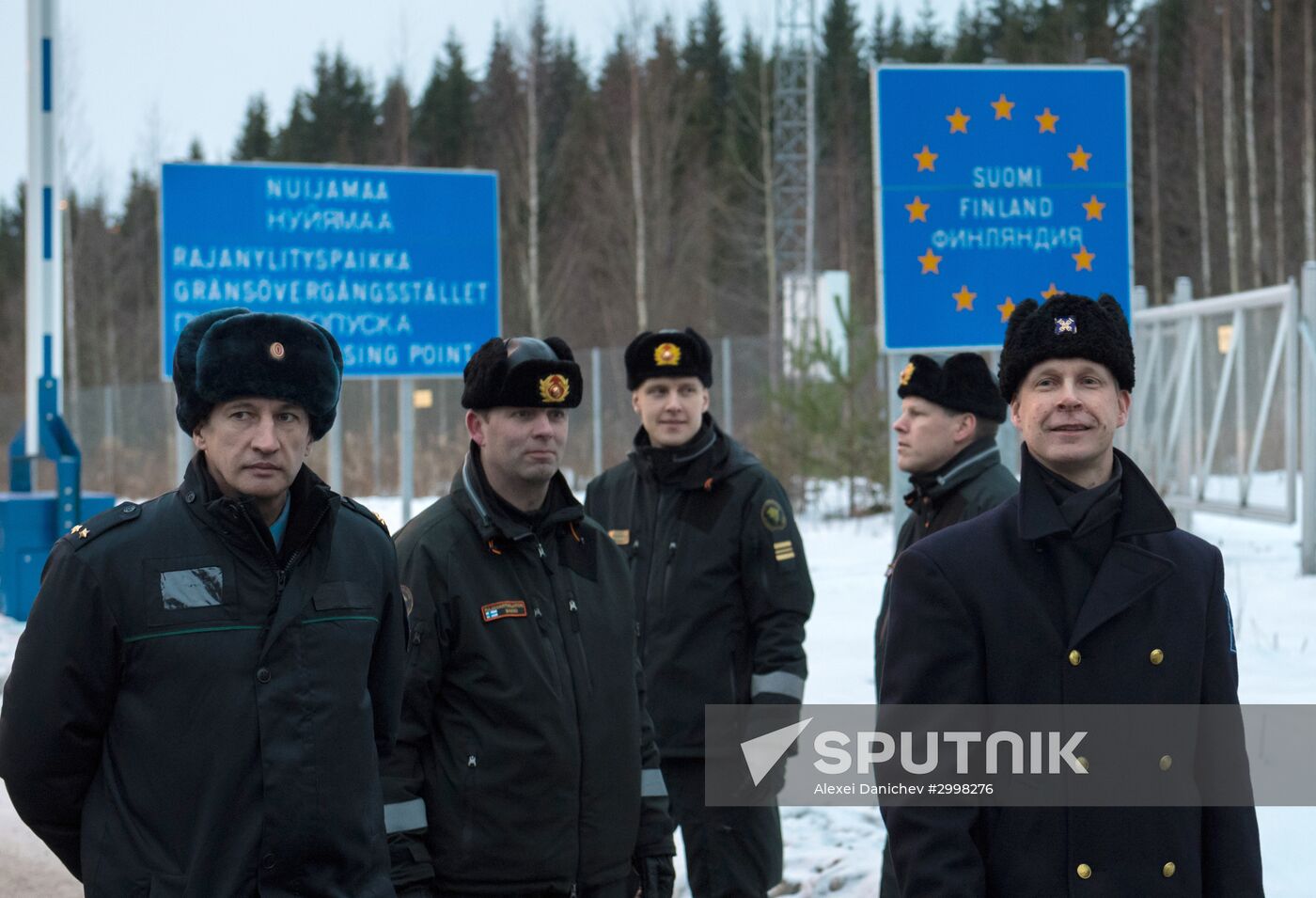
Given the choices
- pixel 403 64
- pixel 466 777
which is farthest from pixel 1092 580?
pixel 403 64

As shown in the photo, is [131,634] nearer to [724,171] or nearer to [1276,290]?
[1276,290]

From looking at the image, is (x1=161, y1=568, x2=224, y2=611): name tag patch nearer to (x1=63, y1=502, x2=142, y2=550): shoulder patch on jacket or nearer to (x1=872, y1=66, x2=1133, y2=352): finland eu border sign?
(x1=63, y1=502, x2=142, y2=550): shoulder patch on jacket

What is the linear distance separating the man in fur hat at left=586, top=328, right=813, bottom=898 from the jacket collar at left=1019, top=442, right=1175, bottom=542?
2.02 meters

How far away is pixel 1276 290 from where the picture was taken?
465 inches

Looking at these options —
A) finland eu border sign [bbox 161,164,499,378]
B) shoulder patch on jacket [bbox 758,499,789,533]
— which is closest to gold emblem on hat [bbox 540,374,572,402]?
shoulder patch on jacket [bbox 758,499,789,533]

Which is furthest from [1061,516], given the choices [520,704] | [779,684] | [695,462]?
[695,462]

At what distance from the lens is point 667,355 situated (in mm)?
4980

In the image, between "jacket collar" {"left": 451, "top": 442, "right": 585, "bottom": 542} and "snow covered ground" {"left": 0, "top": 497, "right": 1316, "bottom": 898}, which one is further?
"snow covered ground" {"left": 0, "top": 497, "right": 1316, "bottom": 898}

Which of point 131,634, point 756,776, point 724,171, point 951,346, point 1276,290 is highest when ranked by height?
point 724,171

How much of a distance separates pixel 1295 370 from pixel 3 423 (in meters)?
36.9

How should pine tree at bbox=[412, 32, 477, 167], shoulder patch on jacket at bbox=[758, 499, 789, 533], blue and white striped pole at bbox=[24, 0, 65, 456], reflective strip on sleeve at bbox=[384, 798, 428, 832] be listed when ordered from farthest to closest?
pine tree at bbox=[412, 32, 477, 167]
blue and white striped pole at bbox=[24, 0, 65, 456]
shoulder patch on jacket at bbox=[758, 499, 789, 533]
reflective strip on sleeve at bbox=[384, 798, 428, 832]

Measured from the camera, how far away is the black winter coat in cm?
249

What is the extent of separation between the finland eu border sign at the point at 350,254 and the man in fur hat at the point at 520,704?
7076mm

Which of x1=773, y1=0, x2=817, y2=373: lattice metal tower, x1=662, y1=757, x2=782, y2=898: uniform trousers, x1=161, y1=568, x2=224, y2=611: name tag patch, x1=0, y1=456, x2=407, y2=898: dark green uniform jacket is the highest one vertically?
x1=773, y1=0, x2=817, y2=373: lattice metal tower
